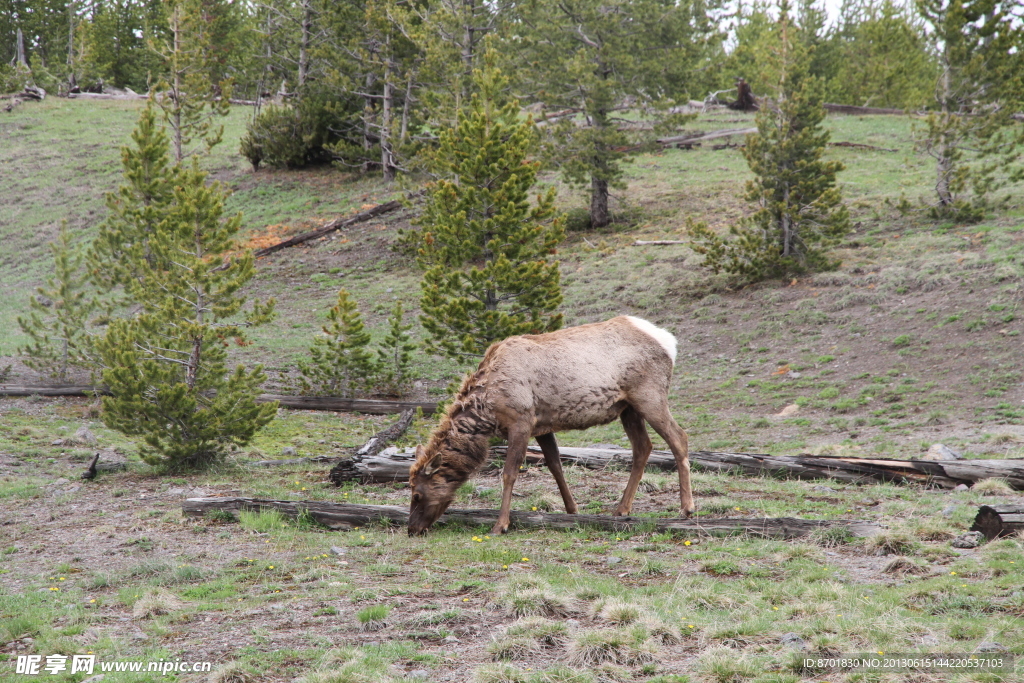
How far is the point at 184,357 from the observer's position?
13359 mm

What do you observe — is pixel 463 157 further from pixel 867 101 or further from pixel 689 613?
pixel 867 101

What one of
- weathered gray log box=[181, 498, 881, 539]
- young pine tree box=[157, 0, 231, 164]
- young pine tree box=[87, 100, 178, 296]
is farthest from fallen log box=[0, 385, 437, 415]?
young pine tree box=[157, 0, 231, 164]

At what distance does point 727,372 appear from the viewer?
18828 millimetres

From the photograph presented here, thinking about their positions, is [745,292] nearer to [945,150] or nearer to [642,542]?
[945,150]

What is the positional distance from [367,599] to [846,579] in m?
3.98

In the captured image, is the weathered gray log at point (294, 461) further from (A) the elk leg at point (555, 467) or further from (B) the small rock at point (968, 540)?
(B) the small rock at point (968, 540)

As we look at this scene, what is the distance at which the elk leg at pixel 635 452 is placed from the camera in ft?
29.7

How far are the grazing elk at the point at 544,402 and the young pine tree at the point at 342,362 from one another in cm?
896

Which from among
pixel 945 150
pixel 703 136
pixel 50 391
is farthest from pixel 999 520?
pixel 703 136

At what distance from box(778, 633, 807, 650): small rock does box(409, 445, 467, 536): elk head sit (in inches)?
169

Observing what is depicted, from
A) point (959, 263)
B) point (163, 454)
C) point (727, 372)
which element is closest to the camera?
point (163, 454)

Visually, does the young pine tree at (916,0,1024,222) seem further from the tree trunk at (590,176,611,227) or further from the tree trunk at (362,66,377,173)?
the tree trunk at (362,66,377,173)

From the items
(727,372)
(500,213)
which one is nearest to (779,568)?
(500,213)

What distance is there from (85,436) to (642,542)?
11.6 meters
